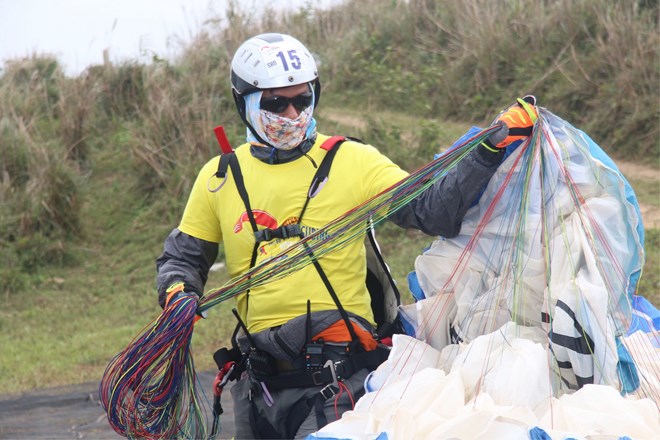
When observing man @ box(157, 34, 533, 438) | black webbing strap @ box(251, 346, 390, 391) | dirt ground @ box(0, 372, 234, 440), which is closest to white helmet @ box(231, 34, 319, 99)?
man @ box(157, 34, 533, 438)

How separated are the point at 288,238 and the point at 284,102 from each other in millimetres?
439

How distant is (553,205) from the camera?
2887 millimetres

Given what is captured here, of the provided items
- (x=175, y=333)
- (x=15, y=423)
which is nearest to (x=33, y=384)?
(x=15, y=423)

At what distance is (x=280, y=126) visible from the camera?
3.22 m

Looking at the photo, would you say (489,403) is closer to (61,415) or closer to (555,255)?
(555,255)

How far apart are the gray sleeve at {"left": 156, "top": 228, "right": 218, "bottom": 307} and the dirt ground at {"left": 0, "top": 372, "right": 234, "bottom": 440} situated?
6.85 ft

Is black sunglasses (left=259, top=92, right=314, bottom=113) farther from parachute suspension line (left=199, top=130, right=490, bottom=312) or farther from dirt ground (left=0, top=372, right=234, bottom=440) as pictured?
dirt ground (left=0, top=372, right=234, bottom=440)

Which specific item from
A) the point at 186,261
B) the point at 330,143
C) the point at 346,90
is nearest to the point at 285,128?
the point at 330,143

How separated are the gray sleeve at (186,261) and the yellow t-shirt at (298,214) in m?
0.11

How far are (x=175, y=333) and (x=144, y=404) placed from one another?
311 millimetres

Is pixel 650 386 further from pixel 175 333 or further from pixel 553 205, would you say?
pixel 175 333

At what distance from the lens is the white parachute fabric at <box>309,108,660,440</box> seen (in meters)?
2.46

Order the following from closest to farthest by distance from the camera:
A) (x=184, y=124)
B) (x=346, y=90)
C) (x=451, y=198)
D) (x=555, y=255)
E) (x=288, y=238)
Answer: (x=555, y=255) → (x=451, y=198) → (x=288, y=238) → (x=184, y=124) → (x=346, y=90)

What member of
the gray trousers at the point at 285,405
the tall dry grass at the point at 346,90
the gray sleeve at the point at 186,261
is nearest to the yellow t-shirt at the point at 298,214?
the gray sleeve at the point at 186,261
